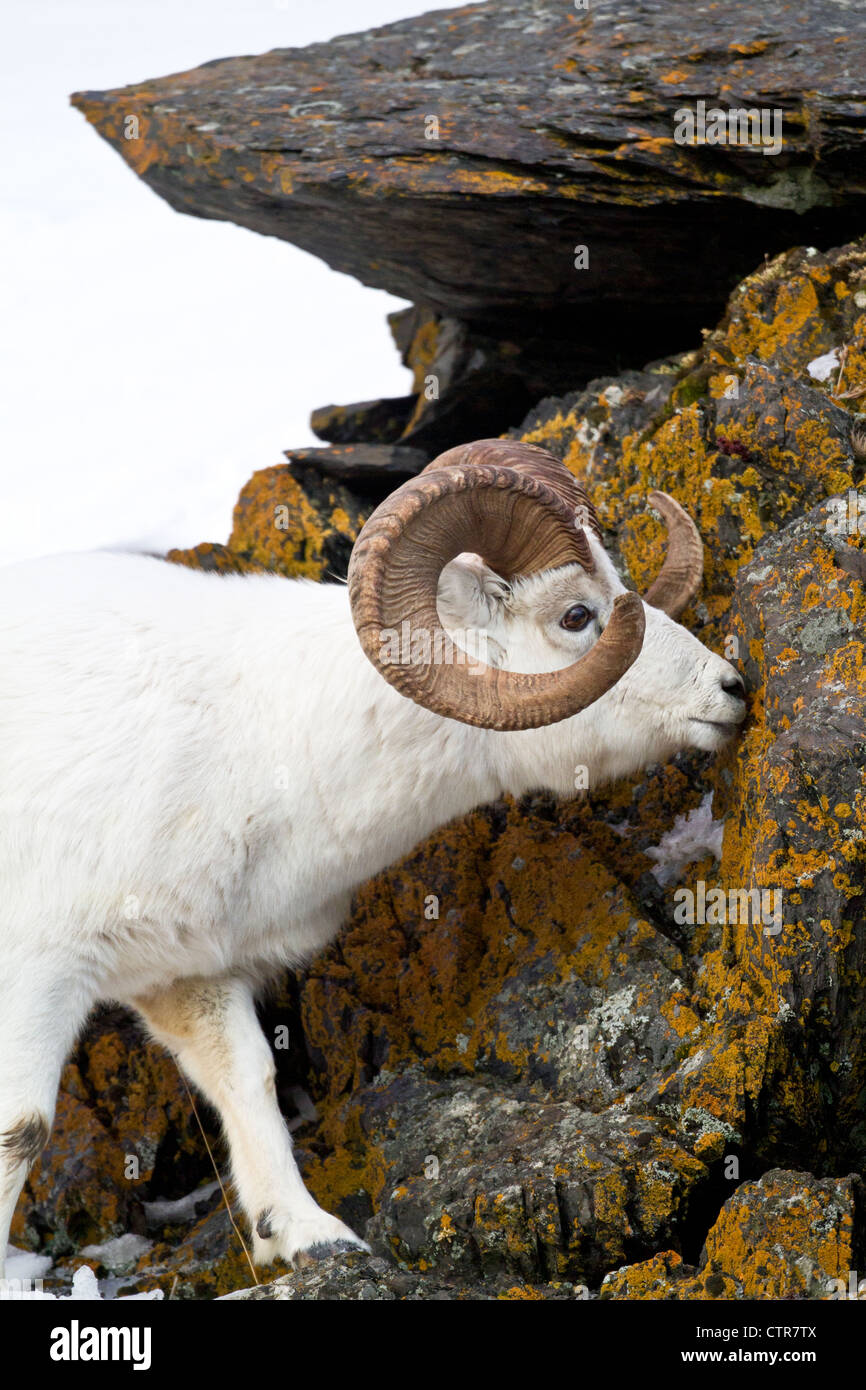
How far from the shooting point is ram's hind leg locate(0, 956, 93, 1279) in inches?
Answer: 238

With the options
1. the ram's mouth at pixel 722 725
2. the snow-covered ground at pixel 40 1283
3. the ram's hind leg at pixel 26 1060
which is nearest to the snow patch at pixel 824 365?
the ram's mouth at pixel 722 725

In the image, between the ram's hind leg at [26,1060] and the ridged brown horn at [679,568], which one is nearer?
the ram's hind leg at [26,1060]

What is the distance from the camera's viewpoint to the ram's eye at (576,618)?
21.5 feet

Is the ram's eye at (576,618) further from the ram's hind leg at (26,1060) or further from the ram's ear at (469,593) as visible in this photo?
the ram's hind leg at (26,1060)

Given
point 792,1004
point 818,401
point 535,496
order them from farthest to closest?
point 818,401 → point 535,496 → point 792,1004

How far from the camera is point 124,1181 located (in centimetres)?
798

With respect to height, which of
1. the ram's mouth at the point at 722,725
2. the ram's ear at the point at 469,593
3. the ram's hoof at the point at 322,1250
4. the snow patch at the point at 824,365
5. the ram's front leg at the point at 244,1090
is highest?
the snow patch at the point at 824,365

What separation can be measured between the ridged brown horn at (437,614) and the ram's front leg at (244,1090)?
2.15m

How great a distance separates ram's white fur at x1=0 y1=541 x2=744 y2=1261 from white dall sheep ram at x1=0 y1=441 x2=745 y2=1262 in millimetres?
11

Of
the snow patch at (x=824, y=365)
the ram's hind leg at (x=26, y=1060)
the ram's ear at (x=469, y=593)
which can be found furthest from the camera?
the snow patch at (x=824, y=365)

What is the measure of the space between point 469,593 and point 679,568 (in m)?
1.27

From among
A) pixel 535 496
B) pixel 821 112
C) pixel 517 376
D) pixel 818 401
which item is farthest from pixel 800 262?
pixel 535 496

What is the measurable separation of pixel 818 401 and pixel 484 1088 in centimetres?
392
